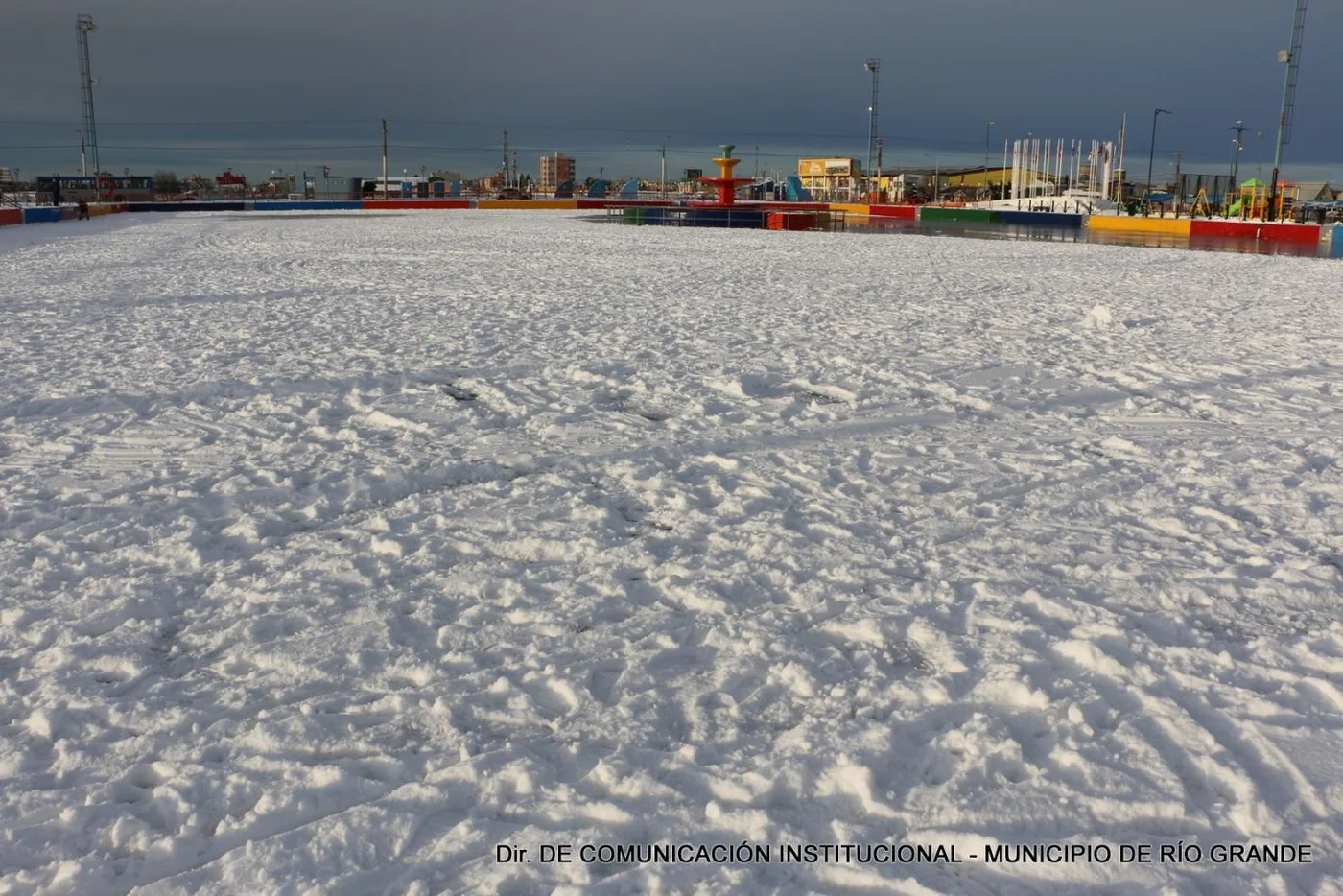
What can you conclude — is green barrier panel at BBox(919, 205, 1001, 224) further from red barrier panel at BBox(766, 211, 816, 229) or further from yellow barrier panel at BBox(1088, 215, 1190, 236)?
red barrier panel at BBox(766, 211, 816, 229)

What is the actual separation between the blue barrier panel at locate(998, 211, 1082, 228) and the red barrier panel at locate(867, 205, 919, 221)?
6.64 meters

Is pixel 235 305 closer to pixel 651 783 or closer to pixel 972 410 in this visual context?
pixel 972 410

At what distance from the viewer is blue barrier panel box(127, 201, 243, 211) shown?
5670 cm

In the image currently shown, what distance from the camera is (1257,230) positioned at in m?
37.8

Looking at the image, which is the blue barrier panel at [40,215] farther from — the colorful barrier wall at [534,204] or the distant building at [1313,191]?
the distant building at [1313,191]

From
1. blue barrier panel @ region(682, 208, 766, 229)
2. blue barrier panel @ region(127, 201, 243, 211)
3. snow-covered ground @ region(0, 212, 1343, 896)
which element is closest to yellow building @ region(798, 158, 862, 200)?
blue barrier panel @ region(127, 201, 243, 211)

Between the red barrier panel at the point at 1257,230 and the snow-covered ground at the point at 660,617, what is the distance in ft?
101

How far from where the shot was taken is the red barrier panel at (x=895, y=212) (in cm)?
5247

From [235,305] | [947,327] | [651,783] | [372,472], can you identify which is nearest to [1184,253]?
[947,327]

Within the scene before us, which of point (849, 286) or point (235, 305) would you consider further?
point (849, 286)

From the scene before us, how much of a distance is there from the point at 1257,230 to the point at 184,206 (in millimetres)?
56376

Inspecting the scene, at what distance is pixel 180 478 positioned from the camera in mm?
6223

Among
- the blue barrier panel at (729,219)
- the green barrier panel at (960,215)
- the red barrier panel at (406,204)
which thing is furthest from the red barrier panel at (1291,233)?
the red barrier panel at (406,204)

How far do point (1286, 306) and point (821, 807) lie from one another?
14.6m
